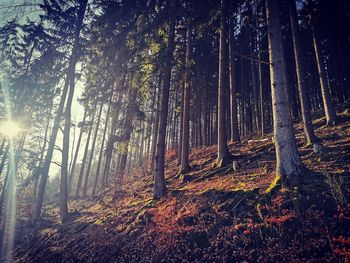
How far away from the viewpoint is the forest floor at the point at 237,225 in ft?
14.1

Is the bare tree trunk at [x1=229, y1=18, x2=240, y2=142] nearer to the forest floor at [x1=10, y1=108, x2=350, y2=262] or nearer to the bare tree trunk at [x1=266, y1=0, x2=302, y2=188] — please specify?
the forest floor at [x1=10, y1=108, x2=350, y2=262]

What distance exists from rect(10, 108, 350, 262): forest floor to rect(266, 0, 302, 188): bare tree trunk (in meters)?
0.43

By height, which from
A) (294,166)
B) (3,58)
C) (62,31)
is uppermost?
(3,58)

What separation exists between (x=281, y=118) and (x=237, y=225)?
3.30 m

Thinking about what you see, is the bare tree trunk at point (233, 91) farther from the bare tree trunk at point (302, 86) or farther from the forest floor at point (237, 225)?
the forest floor at point (237, 225)

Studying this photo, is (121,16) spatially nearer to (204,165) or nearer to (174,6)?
(174,6)

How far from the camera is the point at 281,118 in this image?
643 cm

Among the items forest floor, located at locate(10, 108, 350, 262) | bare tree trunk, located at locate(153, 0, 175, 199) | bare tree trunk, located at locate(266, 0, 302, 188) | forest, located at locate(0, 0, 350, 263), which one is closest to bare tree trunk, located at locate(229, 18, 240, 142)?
forest, located at locate(0, 0, 350, 263)

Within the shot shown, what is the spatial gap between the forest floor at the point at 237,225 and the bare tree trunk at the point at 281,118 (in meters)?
0.43

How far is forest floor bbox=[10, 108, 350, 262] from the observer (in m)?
4.30

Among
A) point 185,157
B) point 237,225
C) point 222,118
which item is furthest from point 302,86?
point 237,225

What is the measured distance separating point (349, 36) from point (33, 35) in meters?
29.5

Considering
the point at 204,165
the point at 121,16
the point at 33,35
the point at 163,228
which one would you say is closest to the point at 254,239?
the point at 163,228

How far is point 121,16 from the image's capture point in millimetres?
11391
